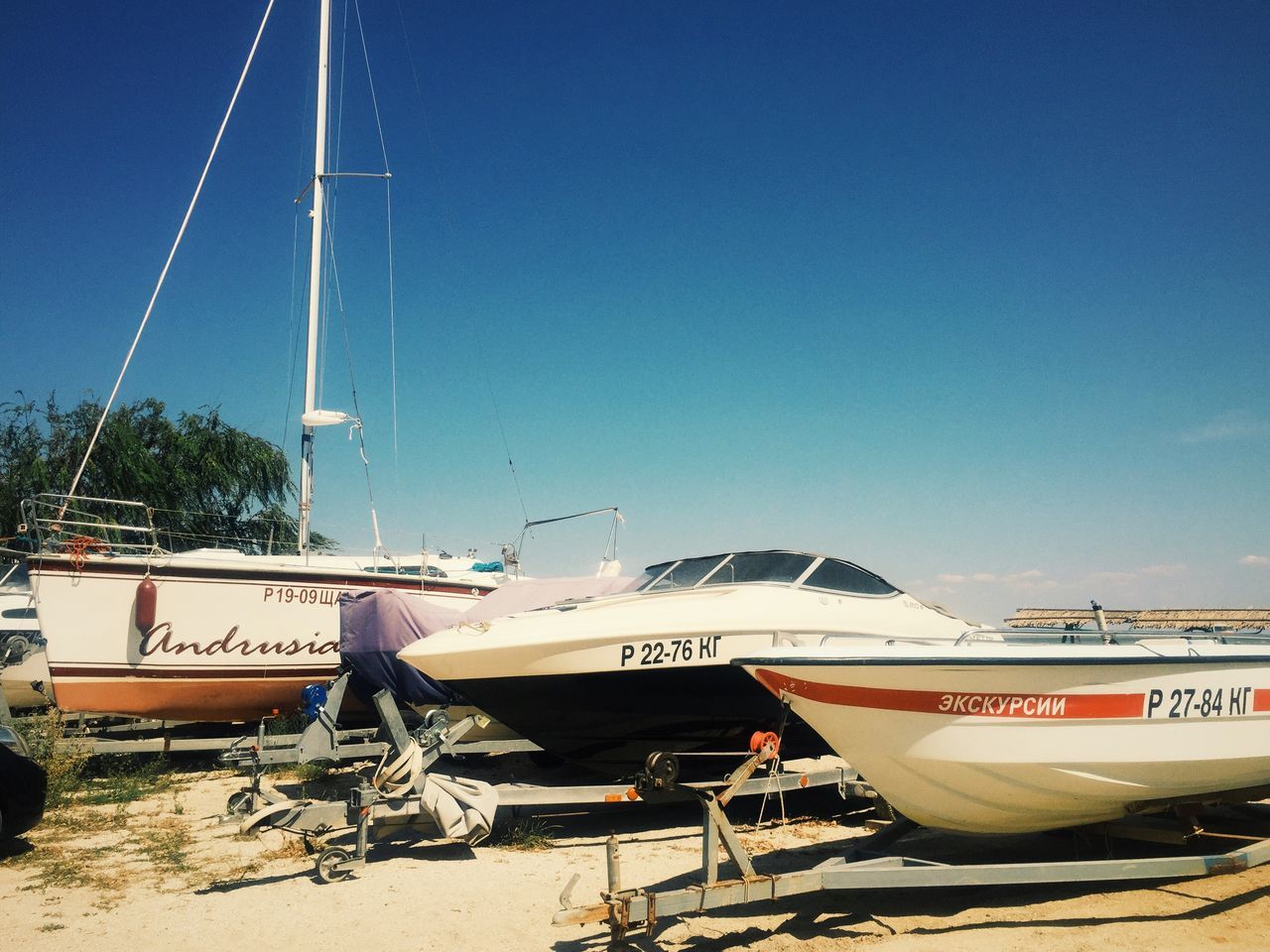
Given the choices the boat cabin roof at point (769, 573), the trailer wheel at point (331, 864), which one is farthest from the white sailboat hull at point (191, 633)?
the trailer wheel at point (331, 864)

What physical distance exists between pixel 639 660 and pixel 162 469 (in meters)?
21.4

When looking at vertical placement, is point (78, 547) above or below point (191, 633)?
above

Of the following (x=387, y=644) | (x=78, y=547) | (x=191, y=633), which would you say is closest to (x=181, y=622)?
(x=191, y=633)

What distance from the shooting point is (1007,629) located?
5.32 metres

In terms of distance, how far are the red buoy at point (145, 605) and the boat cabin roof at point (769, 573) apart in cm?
572

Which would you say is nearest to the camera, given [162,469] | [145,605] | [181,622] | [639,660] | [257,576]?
[639,660]

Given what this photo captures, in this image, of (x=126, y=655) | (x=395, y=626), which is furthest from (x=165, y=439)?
(x=395, y=626)

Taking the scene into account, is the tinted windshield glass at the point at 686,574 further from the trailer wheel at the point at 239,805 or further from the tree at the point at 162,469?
the tree at the point at 162,469

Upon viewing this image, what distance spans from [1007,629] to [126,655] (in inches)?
361

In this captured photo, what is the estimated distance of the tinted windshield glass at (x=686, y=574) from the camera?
7.87 metres

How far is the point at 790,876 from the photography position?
14.9ft

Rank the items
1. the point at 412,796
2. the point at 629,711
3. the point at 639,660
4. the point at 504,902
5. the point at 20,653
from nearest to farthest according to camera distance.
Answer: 1. the point at 504,902
2. the point at 412,796
3. the point at 639,660
4. the point at 629,711
5. the point at 20,653

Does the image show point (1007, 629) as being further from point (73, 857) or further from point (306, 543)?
point (306, 543)

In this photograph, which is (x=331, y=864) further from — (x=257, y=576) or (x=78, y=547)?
(x=78, y=547)
